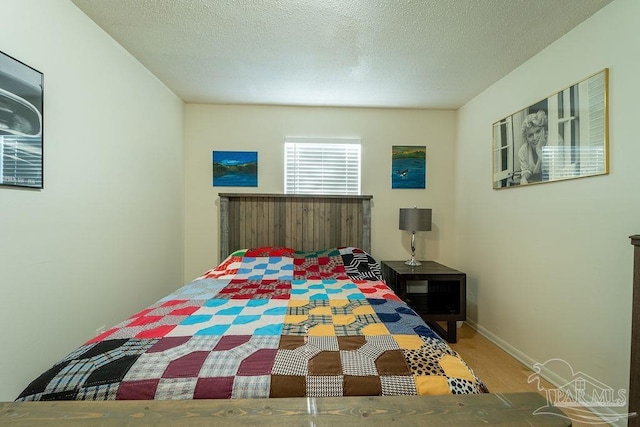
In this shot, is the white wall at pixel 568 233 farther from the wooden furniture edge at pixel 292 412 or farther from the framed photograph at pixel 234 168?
the framed photograph at pixel 234 168

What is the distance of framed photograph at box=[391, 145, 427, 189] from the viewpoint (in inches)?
130

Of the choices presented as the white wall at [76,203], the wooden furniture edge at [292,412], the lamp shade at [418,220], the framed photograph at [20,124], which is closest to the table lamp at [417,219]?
the lamp shade at [418,220]

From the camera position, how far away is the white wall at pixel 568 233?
156cm

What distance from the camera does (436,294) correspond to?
3086 millimetres

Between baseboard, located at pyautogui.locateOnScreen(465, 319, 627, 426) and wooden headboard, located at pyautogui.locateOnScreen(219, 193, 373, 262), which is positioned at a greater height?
wooden headboard, located at pyautogui.locateOnScreen(219, 193, 373, 262)

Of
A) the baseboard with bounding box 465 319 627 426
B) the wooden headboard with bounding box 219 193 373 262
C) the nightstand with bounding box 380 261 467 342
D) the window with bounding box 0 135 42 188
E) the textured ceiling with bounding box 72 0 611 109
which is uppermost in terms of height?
the textured ceiling with bounding box 72 0 611 109

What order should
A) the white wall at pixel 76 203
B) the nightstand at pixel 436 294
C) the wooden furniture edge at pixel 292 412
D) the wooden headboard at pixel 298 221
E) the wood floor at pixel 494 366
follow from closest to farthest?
the wooden furniture edge at pixel 292 412 < the white wall at pixel 76 203 < the wood floor at pixel 494 366 < the nightstand at pixel 436 294 < the wooden headboard at pixel 298 221

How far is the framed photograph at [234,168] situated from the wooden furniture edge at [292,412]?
2542 mm

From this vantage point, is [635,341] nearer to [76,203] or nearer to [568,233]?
[568,233]

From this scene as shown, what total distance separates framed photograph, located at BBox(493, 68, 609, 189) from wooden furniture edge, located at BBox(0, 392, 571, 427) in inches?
62.6

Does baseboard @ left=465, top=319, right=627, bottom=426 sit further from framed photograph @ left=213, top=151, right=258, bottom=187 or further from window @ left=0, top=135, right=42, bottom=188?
window @ left=0, top=135, right=42, bottom=188

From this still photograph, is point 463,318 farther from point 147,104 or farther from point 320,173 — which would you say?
point 147,104

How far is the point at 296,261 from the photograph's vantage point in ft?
9.05

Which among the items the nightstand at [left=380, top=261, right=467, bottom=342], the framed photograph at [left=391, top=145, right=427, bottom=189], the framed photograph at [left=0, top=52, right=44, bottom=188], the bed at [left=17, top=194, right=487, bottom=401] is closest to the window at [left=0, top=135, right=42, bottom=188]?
the framed photograph at [left=0, top=52, right=44, bottom=188]
